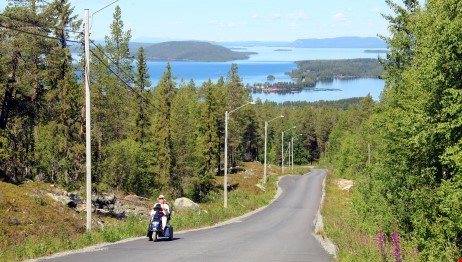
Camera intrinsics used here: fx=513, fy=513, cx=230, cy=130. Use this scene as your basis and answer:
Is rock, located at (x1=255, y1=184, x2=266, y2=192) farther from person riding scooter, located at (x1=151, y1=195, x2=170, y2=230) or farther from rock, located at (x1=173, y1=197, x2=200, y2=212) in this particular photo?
person riding scooter, located at (x1=151, y1=195, x2=170, y2=230)

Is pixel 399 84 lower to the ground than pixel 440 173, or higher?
higher

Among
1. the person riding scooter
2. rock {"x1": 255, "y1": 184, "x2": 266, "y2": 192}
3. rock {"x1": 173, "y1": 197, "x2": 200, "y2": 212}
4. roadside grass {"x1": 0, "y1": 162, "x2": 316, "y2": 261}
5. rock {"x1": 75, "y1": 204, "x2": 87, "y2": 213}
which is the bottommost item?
rock {"x1": 255, "y1": 184, "x2": 266, "y2": 192}

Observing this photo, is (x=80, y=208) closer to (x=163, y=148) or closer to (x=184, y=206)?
(x=184, y=206)

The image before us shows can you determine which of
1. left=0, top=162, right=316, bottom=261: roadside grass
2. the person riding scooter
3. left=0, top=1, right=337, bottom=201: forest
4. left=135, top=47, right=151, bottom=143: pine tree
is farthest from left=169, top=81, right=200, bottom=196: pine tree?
the person riding scooter

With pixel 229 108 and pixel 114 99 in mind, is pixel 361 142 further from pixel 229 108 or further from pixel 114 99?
pixel 114 99

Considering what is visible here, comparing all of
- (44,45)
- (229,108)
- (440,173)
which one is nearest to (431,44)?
(440,173)

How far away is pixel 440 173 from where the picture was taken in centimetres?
2416

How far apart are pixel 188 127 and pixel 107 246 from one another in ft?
153

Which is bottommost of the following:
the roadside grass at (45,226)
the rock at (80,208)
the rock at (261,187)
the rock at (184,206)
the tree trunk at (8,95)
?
the rock at (261,187)

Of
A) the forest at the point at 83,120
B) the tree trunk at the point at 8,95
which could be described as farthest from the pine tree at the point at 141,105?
the tree trunk at the point at 8,95

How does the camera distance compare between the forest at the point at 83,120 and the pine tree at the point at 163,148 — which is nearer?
the forest at the point at 83,120

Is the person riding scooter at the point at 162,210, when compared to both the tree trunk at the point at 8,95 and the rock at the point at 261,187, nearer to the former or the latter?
the tree trunk at the point at 8,95

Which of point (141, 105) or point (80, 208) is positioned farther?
point (141, 105)

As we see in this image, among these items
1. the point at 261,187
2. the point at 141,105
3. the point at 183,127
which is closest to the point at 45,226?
the point at 183,127
